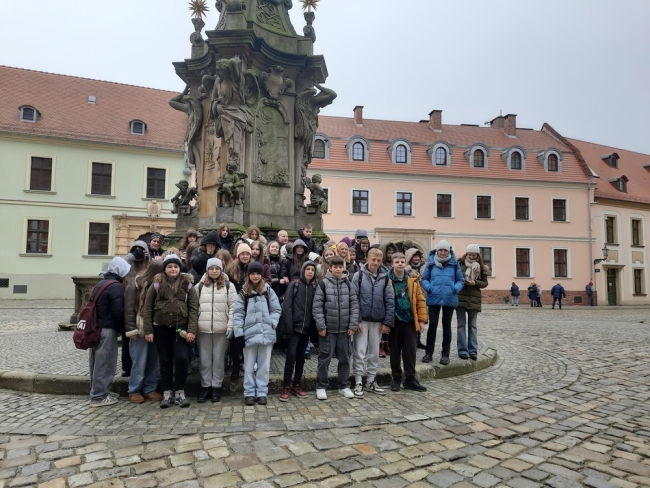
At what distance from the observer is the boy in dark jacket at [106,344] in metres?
5.05

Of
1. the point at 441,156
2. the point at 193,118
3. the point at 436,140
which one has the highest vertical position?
the point at 436,140

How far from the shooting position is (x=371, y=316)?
5734 millimetres

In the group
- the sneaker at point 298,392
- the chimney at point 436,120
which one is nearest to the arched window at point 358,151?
the chimney at point 436,120

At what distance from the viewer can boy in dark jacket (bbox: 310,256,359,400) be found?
5.45 meters

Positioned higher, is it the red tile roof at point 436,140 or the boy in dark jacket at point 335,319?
the red tile roof at point 436,140

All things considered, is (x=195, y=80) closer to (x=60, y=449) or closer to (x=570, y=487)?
(x=60, y=449)

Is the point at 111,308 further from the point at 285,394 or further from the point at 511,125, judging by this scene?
the point at 511,125

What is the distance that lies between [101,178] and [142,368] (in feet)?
82.7

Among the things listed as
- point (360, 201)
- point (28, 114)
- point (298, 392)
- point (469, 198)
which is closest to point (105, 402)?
point (298, 392)

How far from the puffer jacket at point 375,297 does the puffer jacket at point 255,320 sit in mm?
1106

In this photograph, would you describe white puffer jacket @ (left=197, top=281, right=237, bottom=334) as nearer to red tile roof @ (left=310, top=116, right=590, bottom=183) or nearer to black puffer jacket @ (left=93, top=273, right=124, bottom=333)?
black puffer jacket @ (left=93, top=273, right=124, bottom=333)

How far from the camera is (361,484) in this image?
3172 millimetres

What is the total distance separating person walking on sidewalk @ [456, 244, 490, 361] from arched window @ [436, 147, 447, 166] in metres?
27.7

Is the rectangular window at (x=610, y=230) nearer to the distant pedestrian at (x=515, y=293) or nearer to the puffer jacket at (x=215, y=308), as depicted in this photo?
the distant pedestrian at (x=515, y=293)
